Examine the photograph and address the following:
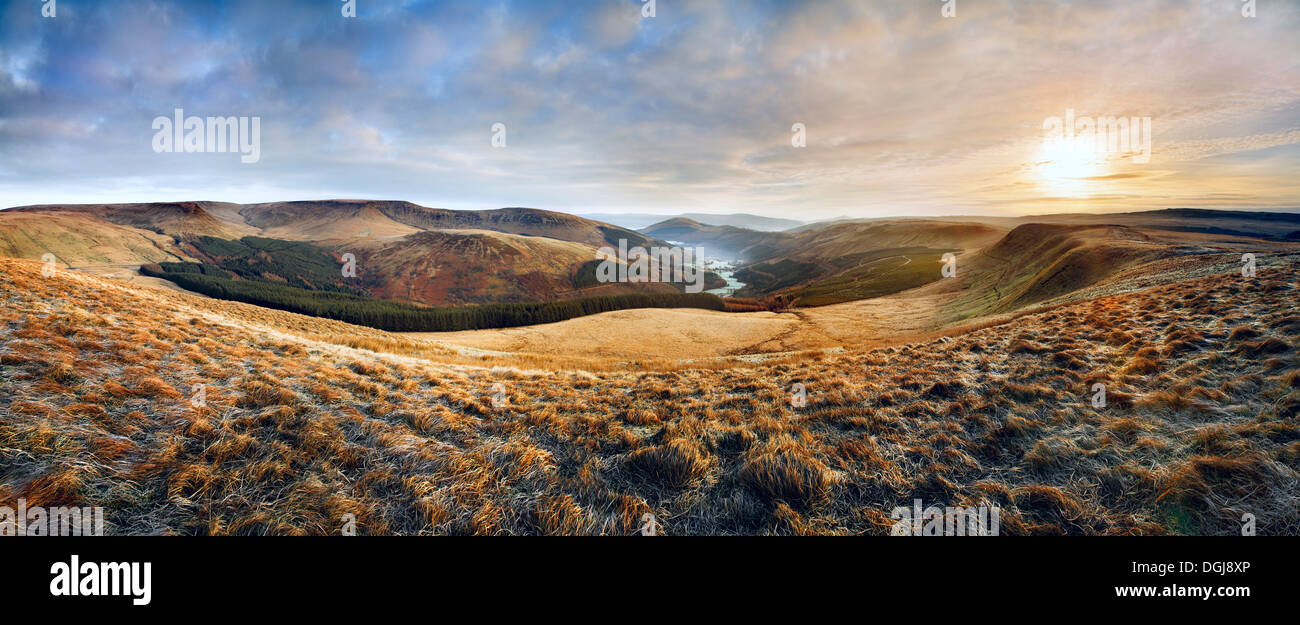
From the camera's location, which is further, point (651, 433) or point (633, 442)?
point (651, 433)

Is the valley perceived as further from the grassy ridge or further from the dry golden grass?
the grassy ridge

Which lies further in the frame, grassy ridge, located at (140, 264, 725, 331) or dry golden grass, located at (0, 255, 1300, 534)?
grassy ridge, located at (140, 264, 725, 331)

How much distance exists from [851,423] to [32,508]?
1045 centimetres

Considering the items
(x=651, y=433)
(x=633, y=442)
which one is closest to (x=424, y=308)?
(x=651, y=433)

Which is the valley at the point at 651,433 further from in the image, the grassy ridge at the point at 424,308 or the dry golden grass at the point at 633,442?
the grassy ridge at the point at 424,308

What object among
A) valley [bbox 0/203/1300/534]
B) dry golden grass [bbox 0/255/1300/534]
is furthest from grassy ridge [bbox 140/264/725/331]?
dry golden grass [bbox 0/255/1300/534]

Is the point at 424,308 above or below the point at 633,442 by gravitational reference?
above

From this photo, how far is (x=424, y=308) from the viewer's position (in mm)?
98500

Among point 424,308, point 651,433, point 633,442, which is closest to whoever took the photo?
point 633,442

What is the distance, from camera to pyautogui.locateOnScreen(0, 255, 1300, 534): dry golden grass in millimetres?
4172

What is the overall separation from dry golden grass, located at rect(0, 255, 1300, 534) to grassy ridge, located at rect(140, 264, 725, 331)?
82328mm

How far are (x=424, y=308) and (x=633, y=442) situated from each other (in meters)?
109

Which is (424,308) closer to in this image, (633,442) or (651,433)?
(651,433)
